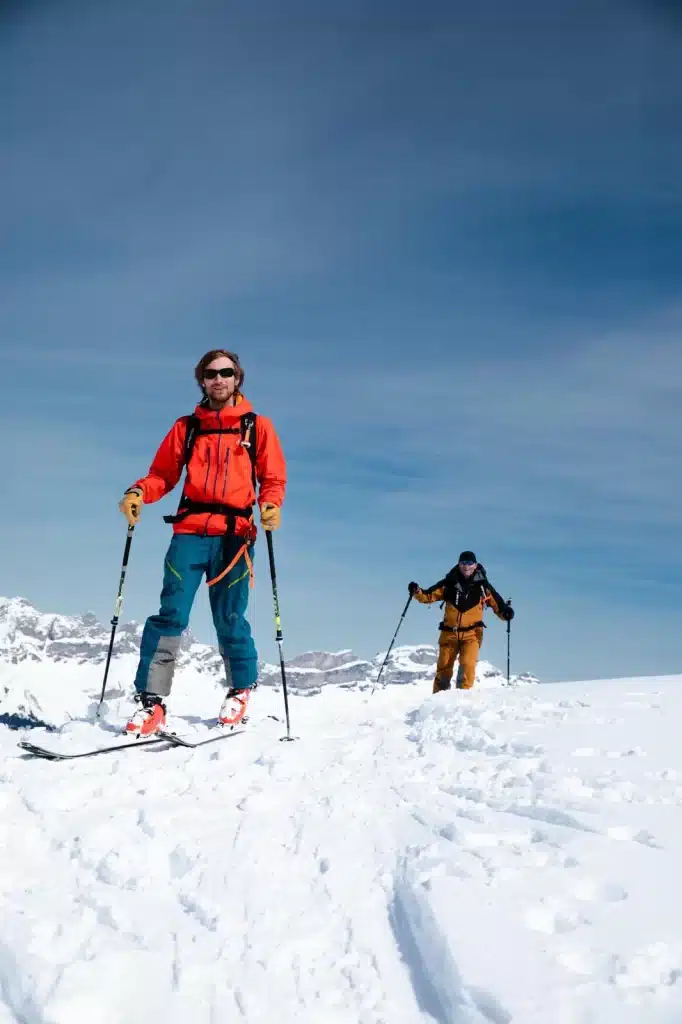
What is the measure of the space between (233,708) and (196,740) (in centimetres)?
95

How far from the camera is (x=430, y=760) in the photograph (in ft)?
19.0

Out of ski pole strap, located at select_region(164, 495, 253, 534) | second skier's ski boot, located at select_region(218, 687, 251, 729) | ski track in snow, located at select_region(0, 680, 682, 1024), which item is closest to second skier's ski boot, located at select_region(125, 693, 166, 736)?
second skier's ski boot, located at select_region(218, 687, 251, 729)

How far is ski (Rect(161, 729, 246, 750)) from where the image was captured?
6.14 meters

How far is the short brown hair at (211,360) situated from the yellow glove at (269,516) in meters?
1.34

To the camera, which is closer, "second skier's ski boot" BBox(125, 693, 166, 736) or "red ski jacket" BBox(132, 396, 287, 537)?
"second skier's ski boot" BBox(125, 693, 166, 736)

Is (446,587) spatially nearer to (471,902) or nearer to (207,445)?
(207,445)

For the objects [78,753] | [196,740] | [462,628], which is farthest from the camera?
[462,628]

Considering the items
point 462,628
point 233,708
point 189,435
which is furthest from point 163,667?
point 462,628

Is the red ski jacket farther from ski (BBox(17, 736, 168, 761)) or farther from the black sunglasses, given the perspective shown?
ski (BBox(17, 736, 168, 761))

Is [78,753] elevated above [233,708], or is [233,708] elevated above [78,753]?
[233,708]

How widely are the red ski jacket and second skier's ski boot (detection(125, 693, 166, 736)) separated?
1.64 meters

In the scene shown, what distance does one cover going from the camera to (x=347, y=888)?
3297 millimetres

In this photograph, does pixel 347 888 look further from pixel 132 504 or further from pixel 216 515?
pixel 132 504

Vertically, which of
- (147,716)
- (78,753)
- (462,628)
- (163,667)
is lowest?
(78,753)
